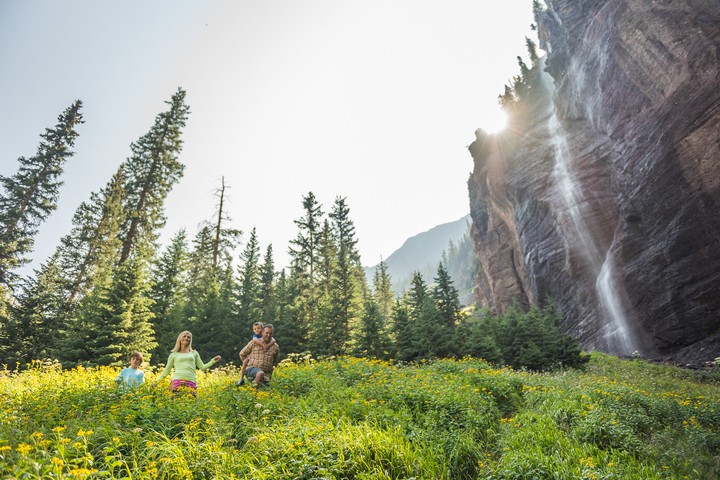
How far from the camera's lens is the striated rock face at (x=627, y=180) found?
18969 mm

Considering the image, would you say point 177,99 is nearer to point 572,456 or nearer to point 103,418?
point 103,418

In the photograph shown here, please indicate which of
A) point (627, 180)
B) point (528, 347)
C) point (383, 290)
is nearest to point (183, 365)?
point (528, 347)

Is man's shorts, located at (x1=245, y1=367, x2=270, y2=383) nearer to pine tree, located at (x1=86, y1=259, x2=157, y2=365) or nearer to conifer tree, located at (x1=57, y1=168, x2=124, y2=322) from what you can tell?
pine tree, located at (x1=86, y1=259, x2=157, y2=365)

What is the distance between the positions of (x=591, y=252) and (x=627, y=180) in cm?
661

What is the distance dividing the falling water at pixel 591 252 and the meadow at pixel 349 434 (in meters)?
18.0

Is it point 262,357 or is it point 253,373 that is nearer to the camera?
point 253,373

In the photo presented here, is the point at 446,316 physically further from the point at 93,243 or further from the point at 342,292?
the point at 93,243

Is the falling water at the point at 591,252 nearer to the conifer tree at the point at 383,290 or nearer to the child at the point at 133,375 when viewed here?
the conifer tree at the point at 383,290

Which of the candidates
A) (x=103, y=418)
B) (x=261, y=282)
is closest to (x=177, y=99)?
(x=261, y=282)

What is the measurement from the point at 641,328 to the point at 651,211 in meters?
7.66

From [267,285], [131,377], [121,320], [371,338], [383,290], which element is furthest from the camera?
[383,290]

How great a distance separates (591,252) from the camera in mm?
28484

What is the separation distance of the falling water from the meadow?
18.0 m

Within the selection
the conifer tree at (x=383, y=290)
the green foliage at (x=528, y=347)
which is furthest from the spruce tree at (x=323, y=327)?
the conifer tree at (x=383, y=290)
